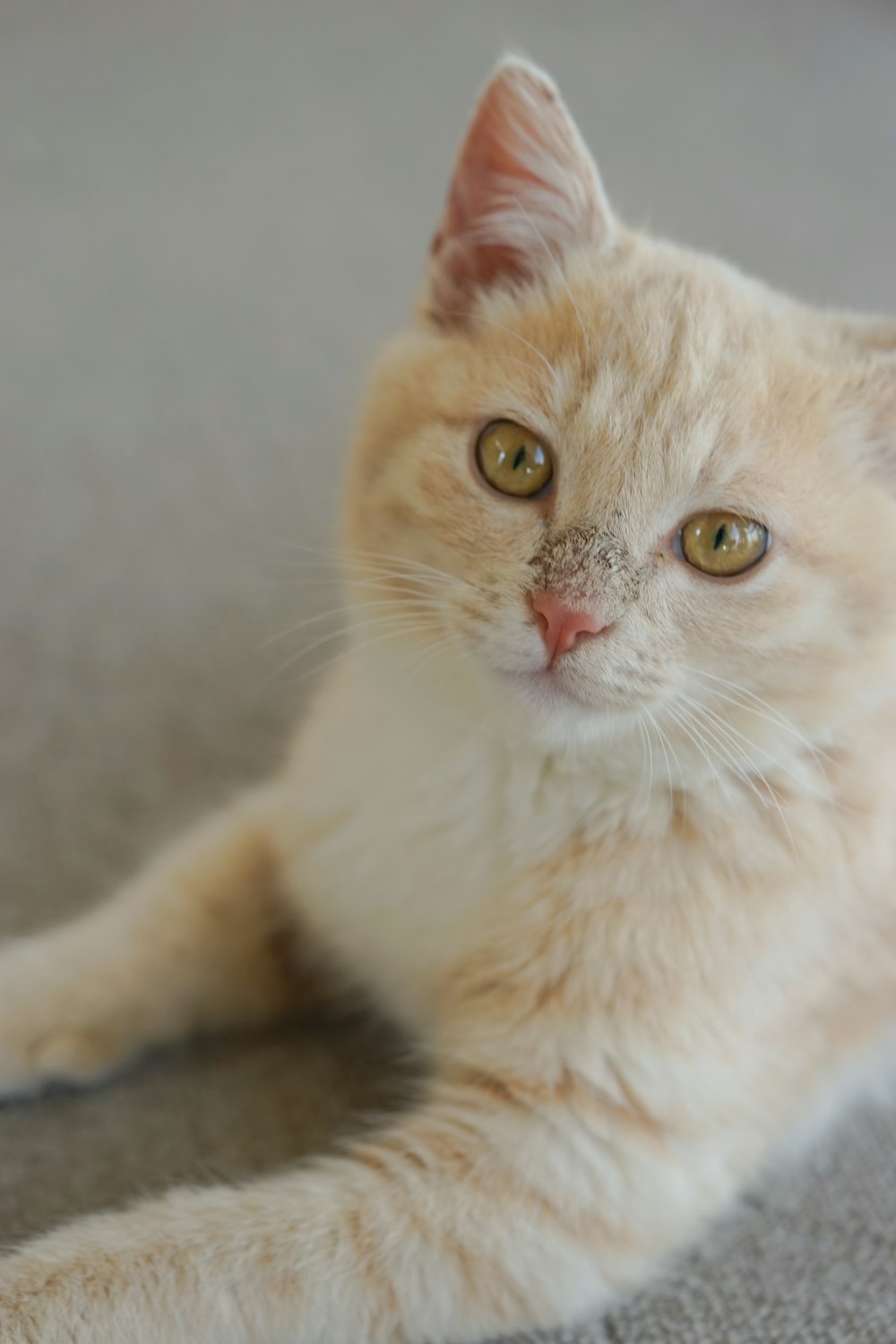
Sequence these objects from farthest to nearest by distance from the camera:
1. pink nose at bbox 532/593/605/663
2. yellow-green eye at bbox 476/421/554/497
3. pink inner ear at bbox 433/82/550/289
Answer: pink inner ear at bbox 433/82/550/289 → yellow-green eye at bbox 476/421/554/497 → pink nose at bbox 532/593/605/663

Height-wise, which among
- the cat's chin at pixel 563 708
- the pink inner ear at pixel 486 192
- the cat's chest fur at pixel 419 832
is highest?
the pink inner ear at pixel 486 192

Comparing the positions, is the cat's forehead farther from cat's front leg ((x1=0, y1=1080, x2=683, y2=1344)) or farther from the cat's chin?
cat's front leg ((x1=0, y1=1080, x2=683, y2=1344))

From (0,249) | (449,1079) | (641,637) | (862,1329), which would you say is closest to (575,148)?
(641,637)

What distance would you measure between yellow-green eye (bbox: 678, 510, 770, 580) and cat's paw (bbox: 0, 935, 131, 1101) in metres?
0.85

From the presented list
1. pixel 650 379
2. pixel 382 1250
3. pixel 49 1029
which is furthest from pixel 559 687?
pixel 49 1029

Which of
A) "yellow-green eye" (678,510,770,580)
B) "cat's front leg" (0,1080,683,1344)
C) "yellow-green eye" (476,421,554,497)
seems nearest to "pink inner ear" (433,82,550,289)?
"yellow-green eye" (476,421,554,497)

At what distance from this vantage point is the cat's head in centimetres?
106

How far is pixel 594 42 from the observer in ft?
12.4

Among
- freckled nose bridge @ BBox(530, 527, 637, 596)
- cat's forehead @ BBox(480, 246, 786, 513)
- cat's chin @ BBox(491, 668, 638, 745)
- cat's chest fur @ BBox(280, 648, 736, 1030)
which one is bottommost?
cat's chest fur @ BBox(280, 648, 736, 1030)

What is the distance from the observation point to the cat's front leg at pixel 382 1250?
41.1 inches

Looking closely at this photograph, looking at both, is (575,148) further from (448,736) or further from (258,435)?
(258,435)

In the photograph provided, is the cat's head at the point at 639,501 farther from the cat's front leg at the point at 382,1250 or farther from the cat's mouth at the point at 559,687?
the cat's front leg at the point at 382,1250

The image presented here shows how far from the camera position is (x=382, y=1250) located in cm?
107

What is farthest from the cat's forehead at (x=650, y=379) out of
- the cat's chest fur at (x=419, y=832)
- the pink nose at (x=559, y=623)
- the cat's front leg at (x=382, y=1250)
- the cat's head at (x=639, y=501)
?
the cat's front leg at (x=382, y=1250)
